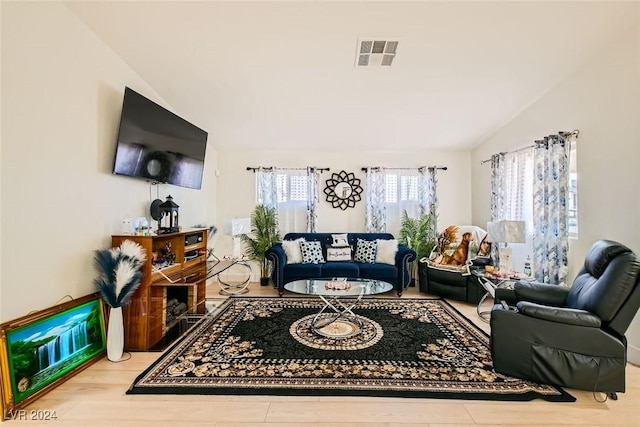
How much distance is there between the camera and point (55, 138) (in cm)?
211

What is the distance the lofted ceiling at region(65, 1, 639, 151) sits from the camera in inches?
87.4

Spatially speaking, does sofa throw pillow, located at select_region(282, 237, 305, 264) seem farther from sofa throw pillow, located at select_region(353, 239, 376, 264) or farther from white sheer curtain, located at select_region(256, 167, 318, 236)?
sofa throw pillow, located at select_region(353, 239, 376, 264)

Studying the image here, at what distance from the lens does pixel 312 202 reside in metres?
5.16

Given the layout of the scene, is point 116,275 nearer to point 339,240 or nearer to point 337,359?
point 337,359

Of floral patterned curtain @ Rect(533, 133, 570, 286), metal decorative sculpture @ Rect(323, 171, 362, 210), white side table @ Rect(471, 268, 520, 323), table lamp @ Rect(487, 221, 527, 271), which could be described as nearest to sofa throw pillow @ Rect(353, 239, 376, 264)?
metal decorative sculpture @ Rect(323, 171, 362, 210)

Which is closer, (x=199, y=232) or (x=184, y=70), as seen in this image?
(x=184, y=70)

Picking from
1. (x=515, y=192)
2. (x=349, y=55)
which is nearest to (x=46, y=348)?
(x=349, y=55)

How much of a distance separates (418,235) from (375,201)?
970 mm

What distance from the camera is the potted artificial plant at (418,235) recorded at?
4871mm

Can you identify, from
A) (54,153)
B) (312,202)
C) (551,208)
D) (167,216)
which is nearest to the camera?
(54,153)

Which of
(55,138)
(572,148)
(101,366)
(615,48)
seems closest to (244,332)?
(101,366)

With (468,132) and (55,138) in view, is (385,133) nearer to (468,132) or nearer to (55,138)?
(468,132)

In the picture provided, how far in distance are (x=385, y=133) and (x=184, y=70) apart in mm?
2937

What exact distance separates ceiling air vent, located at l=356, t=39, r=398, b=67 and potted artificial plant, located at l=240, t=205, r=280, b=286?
2.98 m
